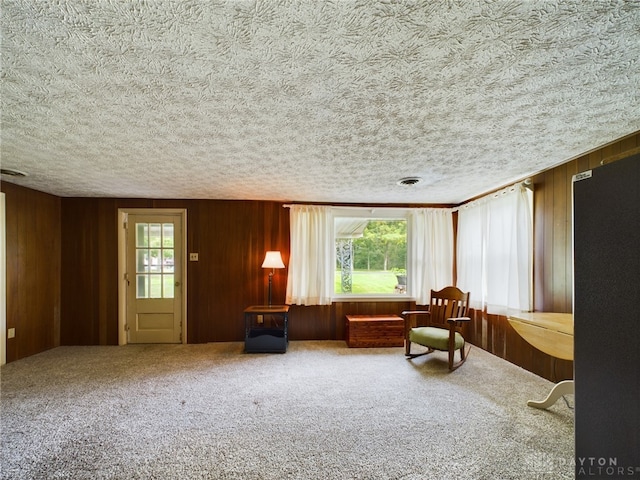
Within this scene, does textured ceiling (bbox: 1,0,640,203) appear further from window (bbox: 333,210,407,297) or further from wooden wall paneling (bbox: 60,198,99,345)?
window (bbox: 333,210,407,297)

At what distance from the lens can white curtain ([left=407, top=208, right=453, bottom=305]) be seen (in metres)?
4.47

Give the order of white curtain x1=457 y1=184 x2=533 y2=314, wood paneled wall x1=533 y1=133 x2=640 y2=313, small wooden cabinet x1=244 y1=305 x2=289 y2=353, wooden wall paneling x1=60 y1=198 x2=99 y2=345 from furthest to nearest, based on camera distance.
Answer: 1. wooden wall paneling x1=60 y1=198 x2=99 y2=345
2. small wooden cabinet x1=244 y1=305 x2=289 y2=353
3. white curtain x1=457 y1=184 x2=533 y2=314
4. wood paneled wall x1=533 y1=133 x2=640 y2=313

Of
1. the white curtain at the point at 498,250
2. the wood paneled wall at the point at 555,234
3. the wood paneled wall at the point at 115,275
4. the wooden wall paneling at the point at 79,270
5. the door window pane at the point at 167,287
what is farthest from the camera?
the door window pane at the point at 167,287

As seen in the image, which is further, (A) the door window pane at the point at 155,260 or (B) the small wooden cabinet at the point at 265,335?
(A) the door window pane at the point at 155,260

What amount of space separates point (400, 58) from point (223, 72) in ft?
2.54

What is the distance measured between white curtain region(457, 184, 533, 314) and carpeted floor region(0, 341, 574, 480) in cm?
78

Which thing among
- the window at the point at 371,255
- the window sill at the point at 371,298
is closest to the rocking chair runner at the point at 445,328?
the window sill at the point at 371,298

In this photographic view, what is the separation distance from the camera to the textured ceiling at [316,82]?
1.04 metres

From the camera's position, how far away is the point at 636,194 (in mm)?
751

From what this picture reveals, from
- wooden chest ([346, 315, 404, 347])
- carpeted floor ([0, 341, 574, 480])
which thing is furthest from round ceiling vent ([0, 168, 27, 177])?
wooden chest ([346, 315, 404, 347])

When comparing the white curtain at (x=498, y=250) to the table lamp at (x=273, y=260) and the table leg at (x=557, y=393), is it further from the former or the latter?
the table lamp at (x=273, y=260)

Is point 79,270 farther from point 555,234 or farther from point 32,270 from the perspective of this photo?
point 555,234

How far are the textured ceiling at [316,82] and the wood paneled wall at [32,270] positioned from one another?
1.30 meters

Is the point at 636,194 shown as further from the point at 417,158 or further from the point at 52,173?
the point at 52,173
